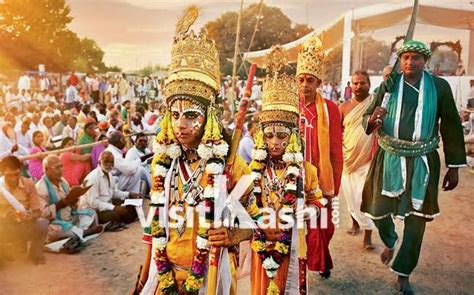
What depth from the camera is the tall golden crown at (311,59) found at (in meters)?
5.09

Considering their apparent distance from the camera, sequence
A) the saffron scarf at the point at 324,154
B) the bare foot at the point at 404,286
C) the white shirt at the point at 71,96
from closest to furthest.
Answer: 1. the bare foot at the point at 404,286
2. the saffron scarf at the point at 324,154
3. the white shirt at the point at 71,96

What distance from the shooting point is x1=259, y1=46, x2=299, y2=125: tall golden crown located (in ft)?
13.8

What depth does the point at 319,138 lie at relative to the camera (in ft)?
16.8

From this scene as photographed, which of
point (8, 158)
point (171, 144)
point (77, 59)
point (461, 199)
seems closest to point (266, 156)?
point (171, 144)

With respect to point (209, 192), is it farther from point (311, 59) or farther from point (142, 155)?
point (142, 155)

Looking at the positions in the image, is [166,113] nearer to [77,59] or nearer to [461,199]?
[461,199]

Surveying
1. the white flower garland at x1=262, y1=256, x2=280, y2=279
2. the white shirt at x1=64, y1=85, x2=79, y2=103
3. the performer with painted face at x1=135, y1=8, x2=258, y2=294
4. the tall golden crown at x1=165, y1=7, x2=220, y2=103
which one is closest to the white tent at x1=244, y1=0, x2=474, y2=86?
the white shirt at x1=64, y1=85, x2=79, y2=103

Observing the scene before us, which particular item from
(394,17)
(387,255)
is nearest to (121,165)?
(387,255)

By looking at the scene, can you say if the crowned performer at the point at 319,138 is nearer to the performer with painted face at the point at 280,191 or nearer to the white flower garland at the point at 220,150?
the performer with painted face at the point at 280,191

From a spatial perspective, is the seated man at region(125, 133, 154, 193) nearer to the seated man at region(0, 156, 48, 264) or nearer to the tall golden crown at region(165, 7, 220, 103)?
the seated man at region(0, 156, 48, 264)

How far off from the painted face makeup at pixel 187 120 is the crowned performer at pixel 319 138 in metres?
2.11

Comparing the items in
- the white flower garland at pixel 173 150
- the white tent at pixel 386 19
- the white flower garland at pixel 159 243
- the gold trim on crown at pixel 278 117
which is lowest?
the white flower garland at pixel 159 243

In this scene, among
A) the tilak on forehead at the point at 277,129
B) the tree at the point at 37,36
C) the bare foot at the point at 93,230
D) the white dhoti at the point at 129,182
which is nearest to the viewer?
the tilak on forehead at the point at 277,129

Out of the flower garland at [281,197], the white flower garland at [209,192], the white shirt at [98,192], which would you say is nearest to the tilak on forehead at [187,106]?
the white flower garland at [209,192]
